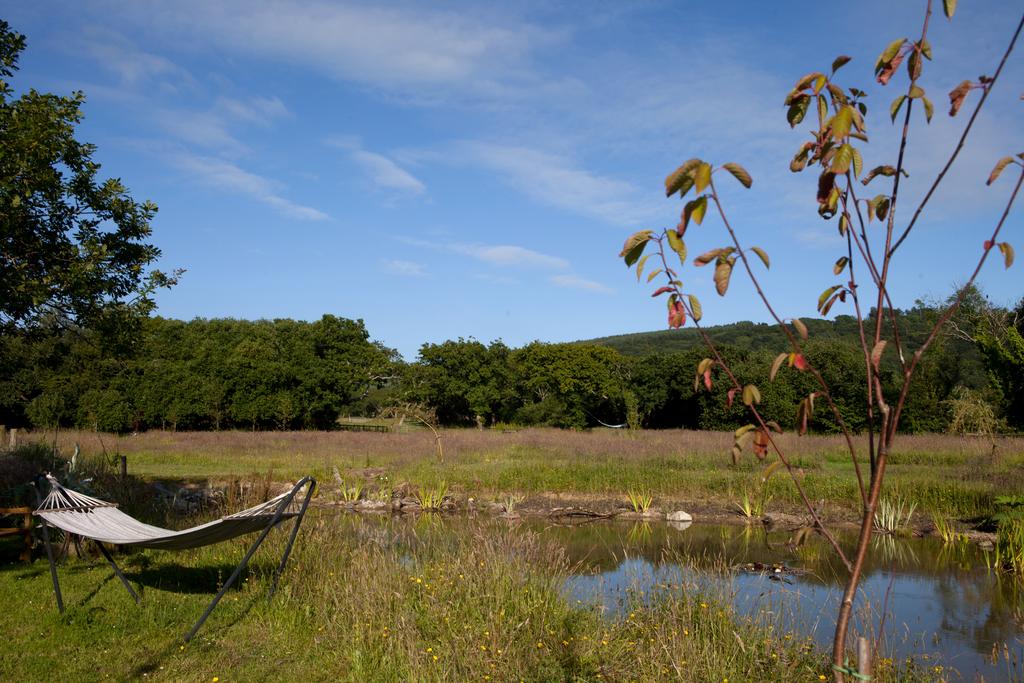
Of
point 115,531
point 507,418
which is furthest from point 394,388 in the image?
point 115,531

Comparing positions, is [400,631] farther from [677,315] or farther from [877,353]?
[877,353]

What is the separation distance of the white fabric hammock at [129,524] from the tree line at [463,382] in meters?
17.9

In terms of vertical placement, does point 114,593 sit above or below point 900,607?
above

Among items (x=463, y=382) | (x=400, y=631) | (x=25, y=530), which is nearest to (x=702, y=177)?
(x=400, y=631)

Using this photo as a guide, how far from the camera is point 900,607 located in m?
7.78

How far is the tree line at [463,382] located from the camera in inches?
1139

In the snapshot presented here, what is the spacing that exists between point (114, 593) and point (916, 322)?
1529 inches

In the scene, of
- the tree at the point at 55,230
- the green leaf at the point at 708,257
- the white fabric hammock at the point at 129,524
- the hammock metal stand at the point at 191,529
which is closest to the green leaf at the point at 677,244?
the green leaf at the point at 708,257

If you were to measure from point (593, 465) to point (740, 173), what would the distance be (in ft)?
50.4

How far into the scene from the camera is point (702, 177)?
59.8 inches

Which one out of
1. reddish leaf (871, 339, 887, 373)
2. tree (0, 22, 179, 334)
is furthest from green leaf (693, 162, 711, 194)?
tree (0, 22, 179, 334)

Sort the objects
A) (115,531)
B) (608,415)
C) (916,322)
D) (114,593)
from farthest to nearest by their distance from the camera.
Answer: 1. (608,415)
2. (916,322)
3. (114,593)
4. (115,531)

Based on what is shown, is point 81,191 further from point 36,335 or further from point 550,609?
point 550,609

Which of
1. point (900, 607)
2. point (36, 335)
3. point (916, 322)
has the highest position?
point (916, 322)
